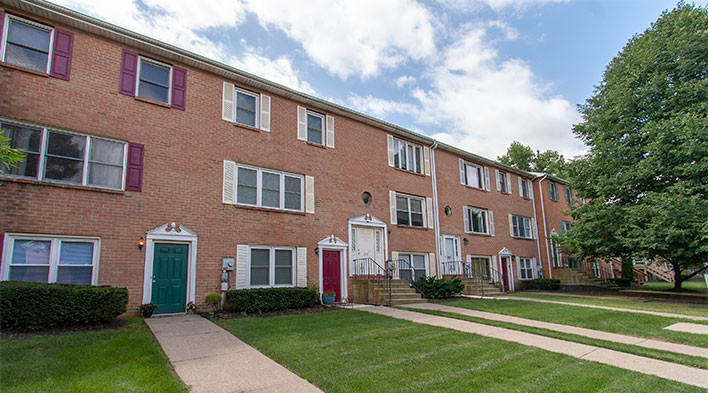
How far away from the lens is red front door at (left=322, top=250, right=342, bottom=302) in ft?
42.4

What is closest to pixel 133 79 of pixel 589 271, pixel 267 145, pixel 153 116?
pixel 153 116

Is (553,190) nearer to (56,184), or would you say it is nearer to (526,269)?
(526,269)

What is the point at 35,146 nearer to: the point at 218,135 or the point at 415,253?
the point at 218,135

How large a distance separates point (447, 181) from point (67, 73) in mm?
15315

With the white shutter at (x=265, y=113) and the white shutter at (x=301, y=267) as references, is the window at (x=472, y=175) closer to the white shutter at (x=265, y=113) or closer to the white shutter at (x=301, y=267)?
the white shutter at (x=301, y=267)

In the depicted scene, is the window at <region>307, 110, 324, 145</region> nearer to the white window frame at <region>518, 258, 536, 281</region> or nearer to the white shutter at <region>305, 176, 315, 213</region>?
the white shutter at <region>305, 176, 315, 213</region>

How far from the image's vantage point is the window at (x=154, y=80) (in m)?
10.4

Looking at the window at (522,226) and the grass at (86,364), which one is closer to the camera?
the grass at (86,364)

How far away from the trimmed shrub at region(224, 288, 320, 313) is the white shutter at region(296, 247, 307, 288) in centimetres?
78

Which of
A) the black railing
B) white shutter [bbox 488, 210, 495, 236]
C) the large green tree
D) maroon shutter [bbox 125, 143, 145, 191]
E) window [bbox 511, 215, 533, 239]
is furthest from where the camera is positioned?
window [bbox 511, 215, 533, 239]

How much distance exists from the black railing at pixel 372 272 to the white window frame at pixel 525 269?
445 inches

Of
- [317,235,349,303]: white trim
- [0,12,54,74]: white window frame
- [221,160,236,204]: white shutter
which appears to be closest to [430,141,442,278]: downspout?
[317,235,349,303]: white trim

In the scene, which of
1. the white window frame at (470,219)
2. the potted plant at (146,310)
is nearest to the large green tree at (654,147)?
the white window frame at (470,219)

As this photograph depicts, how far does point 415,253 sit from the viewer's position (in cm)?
1631
